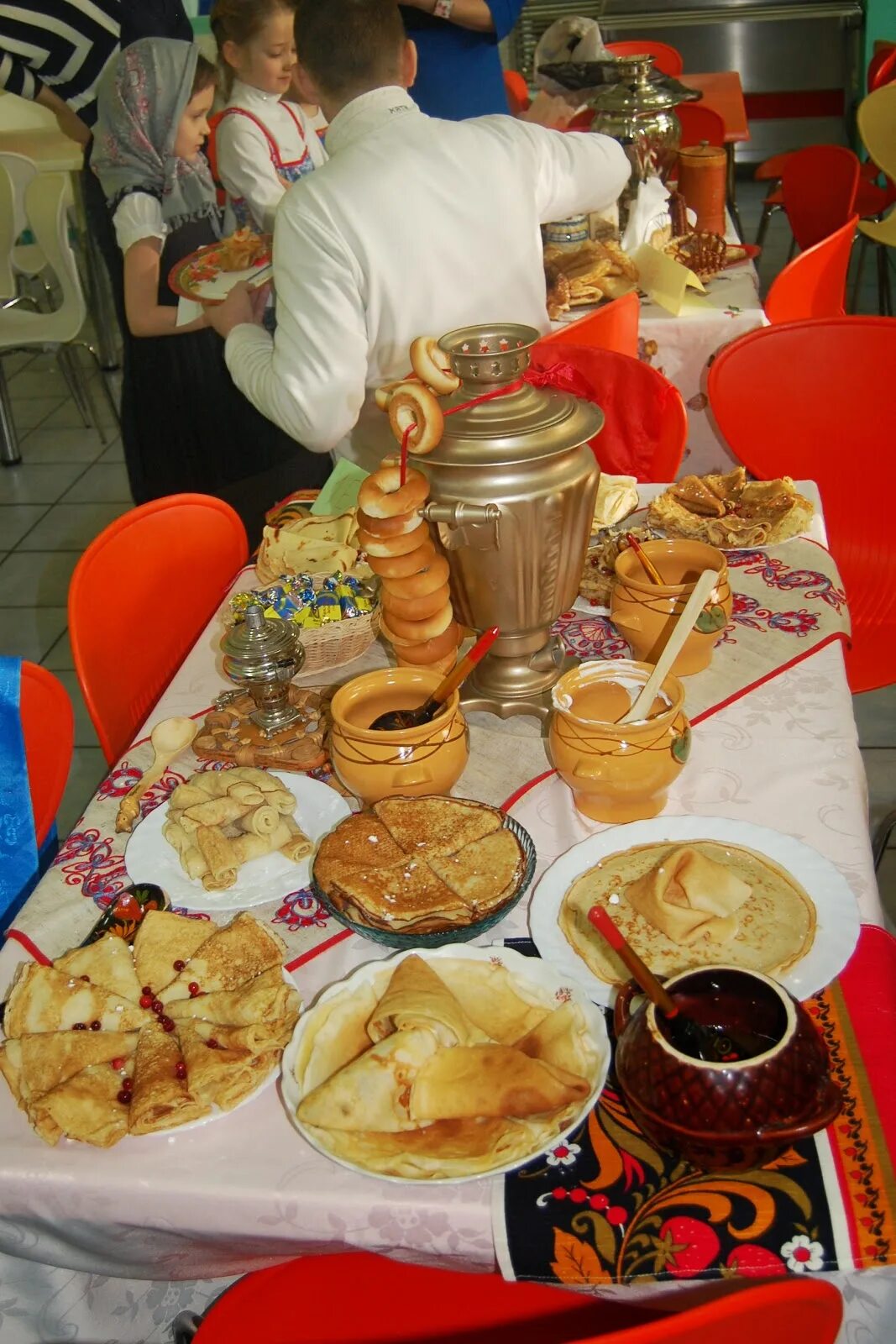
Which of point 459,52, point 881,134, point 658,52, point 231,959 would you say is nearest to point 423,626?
point 231,959

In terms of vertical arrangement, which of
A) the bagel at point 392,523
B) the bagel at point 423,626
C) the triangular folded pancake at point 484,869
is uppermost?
the bagel at point 392,523

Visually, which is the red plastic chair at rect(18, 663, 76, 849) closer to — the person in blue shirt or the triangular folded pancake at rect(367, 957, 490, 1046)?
the triangular folded pancake at rect(367, 957, 490, 1046)

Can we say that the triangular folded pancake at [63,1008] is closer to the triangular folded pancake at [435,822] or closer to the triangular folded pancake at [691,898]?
the triangular folded pancake at [435,822]

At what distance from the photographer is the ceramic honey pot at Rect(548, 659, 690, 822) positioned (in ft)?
3.57

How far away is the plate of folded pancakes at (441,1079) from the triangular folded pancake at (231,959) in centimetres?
10

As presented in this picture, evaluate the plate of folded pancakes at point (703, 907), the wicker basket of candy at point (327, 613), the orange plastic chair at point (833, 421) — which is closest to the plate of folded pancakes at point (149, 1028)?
the plate of folded pancakes at point (703, 907)

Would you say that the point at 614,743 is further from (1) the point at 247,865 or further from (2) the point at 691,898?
(1) the point at 247,865

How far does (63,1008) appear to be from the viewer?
0.95 meters

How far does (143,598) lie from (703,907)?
1.03 metres

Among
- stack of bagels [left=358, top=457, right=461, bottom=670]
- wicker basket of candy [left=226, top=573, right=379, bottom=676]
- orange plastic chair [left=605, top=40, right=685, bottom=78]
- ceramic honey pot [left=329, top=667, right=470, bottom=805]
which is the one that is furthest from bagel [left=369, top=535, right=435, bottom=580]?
orange plastic chair [left=605, top=40, right=685, bottom=78]

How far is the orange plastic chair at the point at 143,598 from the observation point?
161 centimetres

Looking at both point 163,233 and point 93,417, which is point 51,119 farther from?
point 163,233

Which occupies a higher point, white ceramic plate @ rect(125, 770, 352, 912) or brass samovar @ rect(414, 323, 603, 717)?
brass samovar @ rect(414, 323, 603, 717)

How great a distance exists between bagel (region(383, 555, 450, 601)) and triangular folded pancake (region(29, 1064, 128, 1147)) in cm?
56
